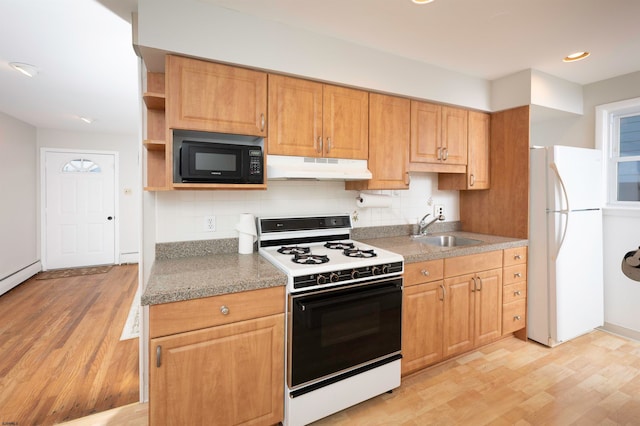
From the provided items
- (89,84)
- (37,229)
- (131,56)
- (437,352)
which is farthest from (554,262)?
(37,229)

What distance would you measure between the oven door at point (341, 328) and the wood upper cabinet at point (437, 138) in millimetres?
1187

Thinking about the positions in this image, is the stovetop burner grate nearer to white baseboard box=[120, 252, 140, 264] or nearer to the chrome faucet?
the chrome faucet

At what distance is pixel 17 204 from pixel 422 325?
5.89m

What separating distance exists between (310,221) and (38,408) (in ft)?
6.96

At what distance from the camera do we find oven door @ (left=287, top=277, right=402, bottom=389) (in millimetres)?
1716

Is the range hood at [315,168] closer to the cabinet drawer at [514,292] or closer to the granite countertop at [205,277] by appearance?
the granite countertop at [205,277]

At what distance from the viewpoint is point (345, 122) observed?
233 centimetres

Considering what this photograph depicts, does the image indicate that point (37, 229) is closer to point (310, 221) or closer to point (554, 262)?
point (310, 221)

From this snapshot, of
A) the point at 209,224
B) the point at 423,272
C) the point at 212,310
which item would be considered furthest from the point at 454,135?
the point at 212,310

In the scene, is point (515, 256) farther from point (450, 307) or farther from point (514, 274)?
point (450, 307)

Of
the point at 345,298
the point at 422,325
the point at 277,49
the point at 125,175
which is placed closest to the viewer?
the point at 345,298

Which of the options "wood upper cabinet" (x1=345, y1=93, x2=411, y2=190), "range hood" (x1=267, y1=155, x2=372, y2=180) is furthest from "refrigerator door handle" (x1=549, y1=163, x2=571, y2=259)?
"range hood" (x1=267, y1=155, x2=372, y2=180)

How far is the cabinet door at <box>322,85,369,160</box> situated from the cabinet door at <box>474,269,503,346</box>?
56.7 inches

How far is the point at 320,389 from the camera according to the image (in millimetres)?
1793
